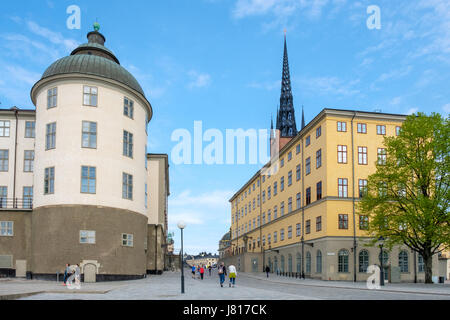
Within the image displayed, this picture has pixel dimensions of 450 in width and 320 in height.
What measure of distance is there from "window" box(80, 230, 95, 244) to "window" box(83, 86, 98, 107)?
35.2 feet

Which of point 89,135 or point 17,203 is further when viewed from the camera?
point 17,203

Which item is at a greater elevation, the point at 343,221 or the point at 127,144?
the point at 127,144

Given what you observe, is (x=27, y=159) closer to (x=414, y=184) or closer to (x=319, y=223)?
(x=319, y=223)

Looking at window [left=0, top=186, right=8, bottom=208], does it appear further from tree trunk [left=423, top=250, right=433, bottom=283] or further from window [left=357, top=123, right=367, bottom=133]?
tree trunk [left=423, top=250, right=433, bottom=283]

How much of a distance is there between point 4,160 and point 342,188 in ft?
117

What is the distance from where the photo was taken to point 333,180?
46.8 meters

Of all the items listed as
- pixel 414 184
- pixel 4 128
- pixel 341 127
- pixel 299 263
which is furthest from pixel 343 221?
pixel 4 128

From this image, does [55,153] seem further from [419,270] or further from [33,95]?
[419,270]

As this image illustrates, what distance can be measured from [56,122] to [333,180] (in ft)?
91.7

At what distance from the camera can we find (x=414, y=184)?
39.5 meters

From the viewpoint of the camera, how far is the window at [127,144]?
40.2 metres

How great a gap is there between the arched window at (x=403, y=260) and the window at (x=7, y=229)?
38741 millimetres

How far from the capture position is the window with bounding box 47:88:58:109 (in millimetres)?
37844

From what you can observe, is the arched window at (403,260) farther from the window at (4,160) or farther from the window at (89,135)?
the window at (4,160)
